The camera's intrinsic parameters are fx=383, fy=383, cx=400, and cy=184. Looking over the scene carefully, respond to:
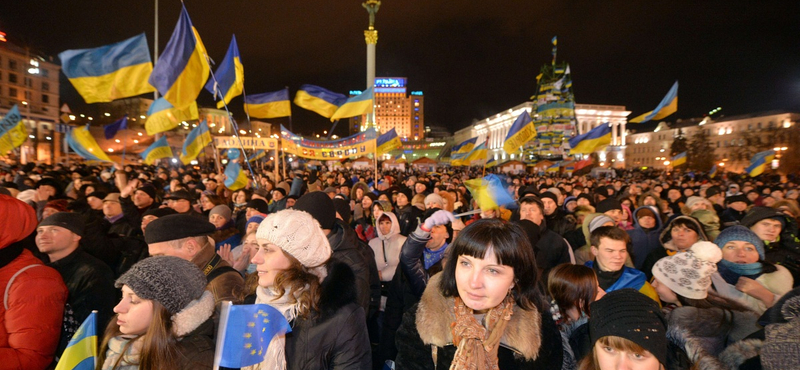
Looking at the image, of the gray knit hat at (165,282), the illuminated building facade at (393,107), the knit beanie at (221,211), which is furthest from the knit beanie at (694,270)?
the illuminated building facade at (393,107)

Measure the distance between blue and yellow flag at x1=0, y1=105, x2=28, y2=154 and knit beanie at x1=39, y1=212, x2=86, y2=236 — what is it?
10.7 m

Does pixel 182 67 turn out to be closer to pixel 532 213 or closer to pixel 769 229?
pixel 532 213

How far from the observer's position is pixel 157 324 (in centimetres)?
167

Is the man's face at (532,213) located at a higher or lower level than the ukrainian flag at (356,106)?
lower

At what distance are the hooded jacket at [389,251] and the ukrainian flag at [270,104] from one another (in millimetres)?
7916

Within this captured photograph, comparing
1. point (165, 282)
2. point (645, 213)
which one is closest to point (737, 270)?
point (645, 213)

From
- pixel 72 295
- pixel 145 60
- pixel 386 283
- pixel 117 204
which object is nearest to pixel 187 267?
pixel 72 295

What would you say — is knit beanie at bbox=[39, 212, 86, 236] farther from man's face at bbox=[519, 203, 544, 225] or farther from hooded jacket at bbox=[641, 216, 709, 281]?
hooded jacket at bbox=[641, 216, 709, 281]

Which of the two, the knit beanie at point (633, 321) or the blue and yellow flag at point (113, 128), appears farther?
the blue and yellow flag at point (113, 128)

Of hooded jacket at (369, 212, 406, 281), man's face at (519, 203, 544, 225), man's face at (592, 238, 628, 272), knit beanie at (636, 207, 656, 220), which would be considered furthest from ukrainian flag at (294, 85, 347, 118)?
man's face at (592, 238, 628, 272)

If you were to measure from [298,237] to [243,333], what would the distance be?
0.59 meters

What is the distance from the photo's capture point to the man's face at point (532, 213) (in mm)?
Answer: 4395

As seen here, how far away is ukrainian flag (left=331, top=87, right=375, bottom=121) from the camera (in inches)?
426

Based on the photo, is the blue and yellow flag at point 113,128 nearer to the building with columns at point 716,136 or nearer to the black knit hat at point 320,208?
the black knit hat at point 320,208
